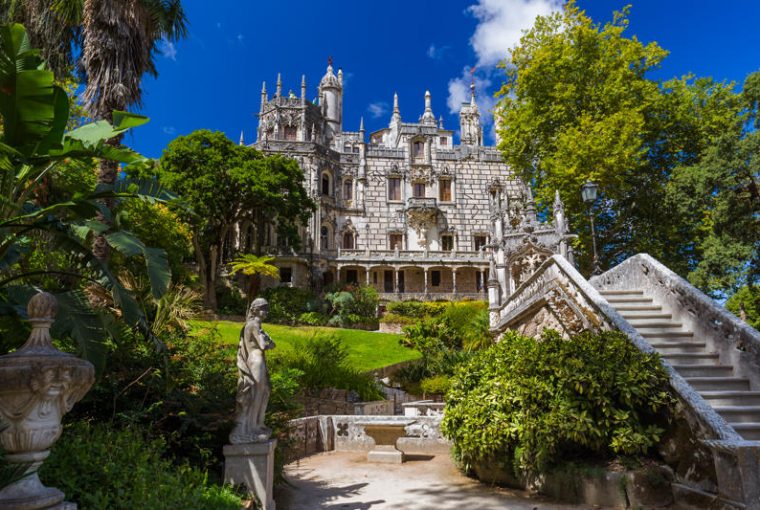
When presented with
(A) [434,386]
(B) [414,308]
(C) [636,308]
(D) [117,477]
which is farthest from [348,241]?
(D) [117,477]

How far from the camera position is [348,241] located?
142 feet

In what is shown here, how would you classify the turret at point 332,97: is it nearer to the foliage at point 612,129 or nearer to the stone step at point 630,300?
the foliage at point 612,129

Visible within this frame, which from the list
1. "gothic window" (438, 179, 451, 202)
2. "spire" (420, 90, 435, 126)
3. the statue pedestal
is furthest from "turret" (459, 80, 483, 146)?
the statue pedestal

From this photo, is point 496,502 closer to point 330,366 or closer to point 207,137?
point 330,366

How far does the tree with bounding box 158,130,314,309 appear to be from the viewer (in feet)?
→ 98.7

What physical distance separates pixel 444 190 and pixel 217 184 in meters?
21.6

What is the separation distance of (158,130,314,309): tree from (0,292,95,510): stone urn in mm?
27119

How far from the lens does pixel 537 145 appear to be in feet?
74.5

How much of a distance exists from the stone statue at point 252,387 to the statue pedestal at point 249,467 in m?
0.09

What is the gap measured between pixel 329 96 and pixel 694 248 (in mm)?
49855

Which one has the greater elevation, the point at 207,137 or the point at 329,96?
the point at 329,96

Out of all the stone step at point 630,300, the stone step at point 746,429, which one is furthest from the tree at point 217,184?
the stone step at point 746,429

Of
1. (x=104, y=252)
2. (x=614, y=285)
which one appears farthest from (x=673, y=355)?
(x=104, y=252)

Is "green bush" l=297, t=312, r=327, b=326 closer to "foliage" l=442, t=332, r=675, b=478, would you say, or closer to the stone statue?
"foliage" l=442, t=332, r=675, b=478
